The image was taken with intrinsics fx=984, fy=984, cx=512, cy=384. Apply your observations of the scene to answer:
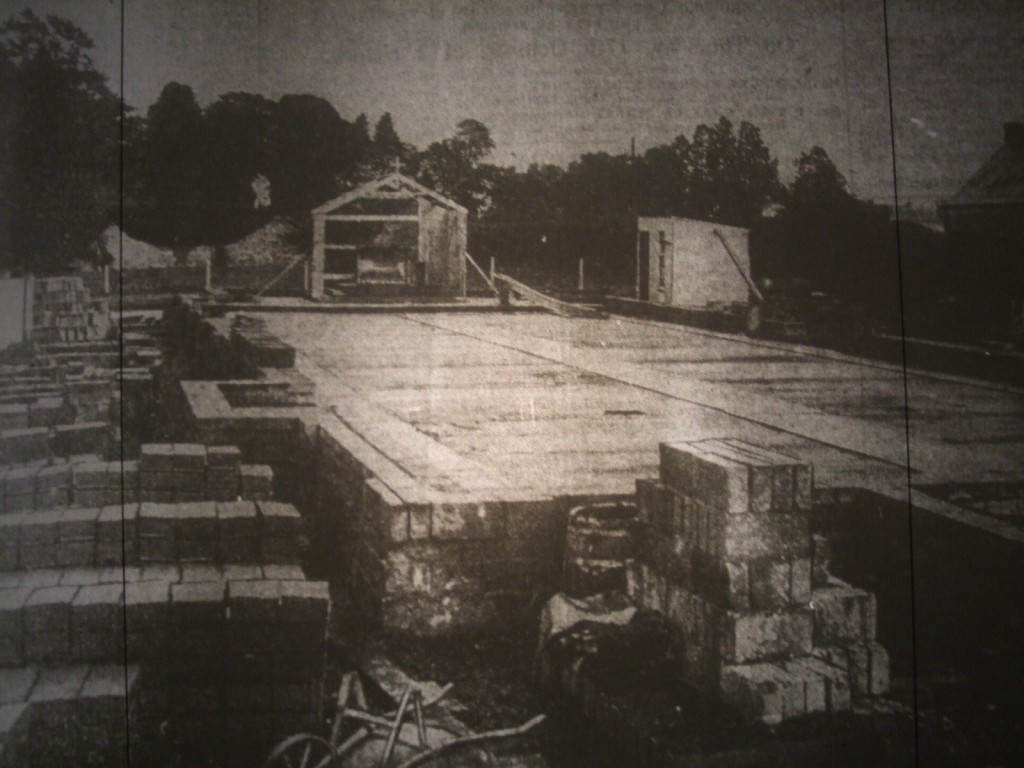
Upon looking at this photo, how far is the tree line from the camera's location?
328cm

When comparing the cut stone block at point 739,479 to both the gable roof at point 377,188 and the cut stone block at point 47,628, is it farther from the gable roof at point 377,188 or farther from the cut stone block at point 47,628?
the cut stone block at point 47,628

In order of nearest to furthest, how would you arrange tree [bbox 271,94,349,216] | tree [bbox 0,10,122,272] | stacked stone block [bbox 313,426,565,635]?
1. stacked stone block [bbox 313,426,565,635]
2. tree [bbox 0,10,122,272]
3. tree [bbox 271,94,349,216]

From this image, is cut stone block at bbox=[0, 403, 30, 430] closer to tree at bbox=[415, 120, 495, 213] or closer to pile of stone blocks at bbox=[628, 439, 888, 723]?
tree at bbox=[415, 120, 495, 213]

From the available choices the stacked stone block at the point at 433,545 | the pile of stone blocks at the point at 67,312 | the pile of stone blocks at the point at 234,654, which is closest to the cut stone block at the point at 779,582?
the stacked stone block at the point at 433,545

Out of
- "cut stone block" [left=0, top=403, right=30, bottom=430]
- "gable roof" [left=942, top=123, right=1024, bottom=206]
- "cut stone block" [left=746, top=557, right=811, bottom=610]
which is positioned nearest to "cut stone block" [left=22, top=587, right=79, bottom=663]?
"cut stone block" [left=0, top=403, right=30, bottom=430]

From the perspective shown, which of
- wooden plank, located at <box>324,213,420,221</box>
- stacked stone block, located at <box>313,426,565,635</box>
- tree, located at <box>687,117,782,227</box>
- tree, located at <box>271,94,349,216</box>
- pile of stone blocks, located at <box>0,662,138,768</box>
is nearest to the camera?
pile of stone blocks, located at <box>0,662,138,768</box>

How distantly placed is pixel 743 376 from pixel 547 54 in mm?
1368

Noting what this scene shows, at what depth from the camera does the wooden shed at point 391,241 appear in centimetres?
350

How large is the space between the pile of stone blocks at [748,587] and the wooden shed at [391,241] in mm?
1089

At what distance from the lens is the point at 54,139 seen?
10.7 ft

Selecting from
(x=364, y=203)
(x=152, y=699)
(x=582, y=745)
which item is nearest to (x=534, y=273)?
(x=364, y=203)

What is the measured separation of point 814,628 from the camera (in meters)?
3.10

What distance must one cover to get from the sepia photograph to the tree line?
13 mm

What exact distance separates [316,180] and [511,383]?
0.99 m
